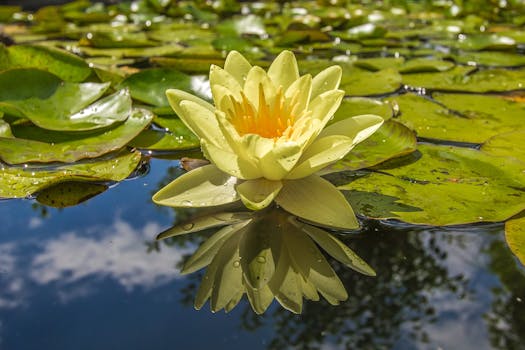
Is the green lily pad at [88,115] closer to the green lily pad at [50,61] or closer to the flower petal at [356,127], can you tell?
the green lily pad at [50,61]

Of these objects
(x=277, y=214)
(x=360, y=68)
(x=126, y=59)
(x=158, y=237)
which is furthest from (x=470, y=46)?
(x=158, y=237)

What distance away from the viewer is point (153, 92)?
153cm

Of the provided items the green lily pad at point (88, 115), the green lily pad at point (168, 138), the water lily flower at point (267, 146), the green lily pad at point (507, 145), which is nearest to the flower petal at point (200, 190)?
the water lily flower at point (267, 146)

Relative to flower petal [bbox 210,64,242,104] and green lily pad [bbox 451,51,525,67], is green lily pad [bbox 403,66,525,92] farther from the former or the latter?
flower petal [bbox 210,64,242,104]

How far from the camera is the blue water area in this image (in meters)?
0.66

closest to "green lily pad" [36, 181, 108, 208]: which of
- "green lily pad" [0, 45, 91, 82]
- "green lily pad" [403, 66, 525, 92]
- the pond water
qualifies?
the pond water

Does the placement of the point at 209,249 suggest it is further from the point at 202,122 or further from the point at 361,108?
the point at 361,108

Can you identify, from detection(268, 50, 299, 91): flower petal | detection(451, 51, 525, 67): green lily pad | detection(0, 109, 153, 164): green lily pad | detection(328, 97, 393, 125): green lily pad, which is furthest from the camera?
detection(451, 51, 525, 67): green lily pad

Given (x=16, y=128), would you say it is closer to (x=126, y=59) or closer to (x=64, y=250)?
(x=64, y=250)

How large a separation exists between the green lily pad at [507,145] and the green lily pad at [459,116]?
0.05m

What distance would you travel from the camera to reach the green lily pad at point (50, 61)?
1619 millimetres

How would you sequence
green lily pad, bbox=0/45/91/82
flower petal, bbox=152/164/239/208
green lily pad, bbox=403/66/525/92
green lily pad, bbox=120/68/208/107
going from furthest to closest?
green lily pad, bbox=403/66/525/92
green lily pad, bbox=0/45/91/82
green lily pad, bbox=120/68/208/107
flower petal, bbox=152/164/239/208

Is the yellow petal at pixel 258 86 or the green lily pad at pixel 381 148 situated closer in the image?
the yellow petal at pixel 258 86

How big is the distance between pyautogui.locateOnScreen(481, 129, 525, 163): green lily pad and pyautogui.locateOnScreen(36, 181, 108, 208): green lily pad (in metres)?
0.91
